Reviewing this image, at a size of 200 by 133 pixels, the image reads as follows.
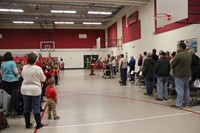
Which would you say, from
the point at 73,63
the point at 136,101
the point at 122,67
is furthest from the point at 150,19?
the point at 73,63

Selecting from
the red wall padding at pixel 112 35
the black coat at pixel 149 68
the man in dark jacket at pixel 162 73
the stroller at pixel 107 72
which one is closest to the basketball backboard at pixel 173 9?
the black coat at pixel 149 68

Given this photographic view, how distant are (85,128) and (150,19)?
11.3 metres

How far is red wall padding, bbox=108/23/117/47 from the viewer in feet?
76.0

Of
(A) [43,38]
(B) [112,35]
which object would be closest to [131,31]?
(B) [112,35]

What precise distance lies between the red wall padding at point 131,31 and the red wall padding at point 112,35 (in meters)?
3.05

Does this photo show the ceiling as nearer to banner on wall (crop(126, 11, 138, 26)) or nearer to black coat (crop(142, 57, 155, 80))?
banner on wall (crop(126, 11, 138, 26))

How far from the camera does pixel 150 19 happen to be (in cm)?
1373

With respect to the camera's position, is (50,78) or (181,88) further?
(181,88)

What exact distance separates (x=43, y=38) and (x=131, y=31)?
12840 millimetres

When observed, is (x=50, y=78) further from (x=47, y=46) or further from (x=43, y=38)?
(x=43, y=38)

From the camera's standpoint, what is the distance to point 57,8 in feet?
57.8

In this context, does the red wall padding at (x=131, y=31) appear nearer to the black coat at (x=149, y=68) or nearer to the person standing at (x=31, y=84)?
the black coat at (x=149, y=68)

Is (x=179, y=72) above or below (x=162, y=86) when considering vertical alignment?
above

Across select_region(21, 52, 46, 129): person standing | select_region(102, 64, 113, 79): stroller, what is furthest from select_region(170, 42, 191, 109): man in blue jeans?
select_region(102, 64, 113, 79): stroller
